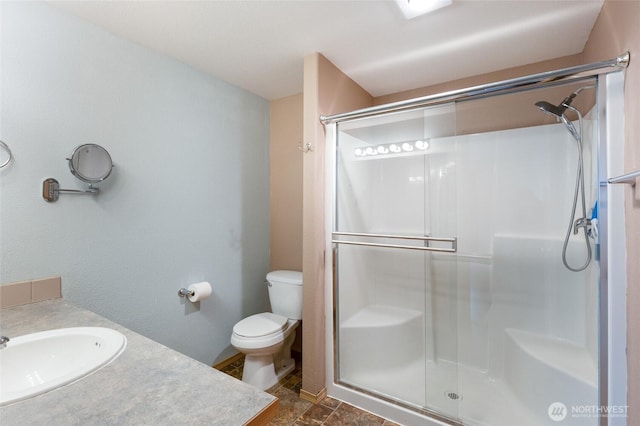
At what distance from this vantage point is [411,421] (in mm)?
1676

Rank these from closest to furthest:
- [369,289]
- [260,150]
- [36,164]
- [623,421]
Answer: [623,421], [36,164], [369,289], [260,150]

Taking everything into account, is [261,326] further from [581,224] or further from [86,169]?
[581,224]

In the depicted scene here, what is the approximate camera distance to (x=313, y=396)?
1.90 m

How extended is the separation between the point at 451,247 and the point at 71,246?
83.8 inches

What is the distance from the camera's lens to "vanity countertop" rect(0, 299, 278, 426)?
0.63 metres

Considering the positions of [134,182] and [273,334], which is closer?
[134,182]

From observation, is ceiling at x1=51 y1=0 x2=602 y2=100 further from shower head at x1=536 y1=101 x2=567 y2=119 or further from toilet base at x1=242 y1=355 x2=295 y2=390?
toilet base at x1=242 y1=355 x2=295 y2=390

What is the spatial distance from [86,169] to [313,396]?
1933 millimetres

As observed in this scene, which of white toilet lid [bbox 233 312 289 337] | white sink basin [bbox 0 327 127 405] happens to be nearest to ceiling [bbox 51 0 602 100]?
white sink basin [bbox 0 327 127 405]

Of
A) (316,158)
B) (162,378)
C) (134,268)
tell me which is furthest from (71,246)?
(316,158)

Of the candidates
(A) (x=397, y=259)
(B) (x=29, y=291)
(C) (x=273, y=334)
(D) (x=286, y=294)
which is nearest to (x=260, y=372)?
(C) (x=273, y=334)

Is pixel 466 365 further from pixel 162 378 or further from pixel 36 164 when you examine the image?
pixel 36 164

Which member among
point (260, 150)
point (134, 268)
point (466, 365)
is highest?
point (260, 150)

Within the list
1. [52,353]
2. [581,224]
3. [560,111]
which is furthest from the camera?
[560,111]
